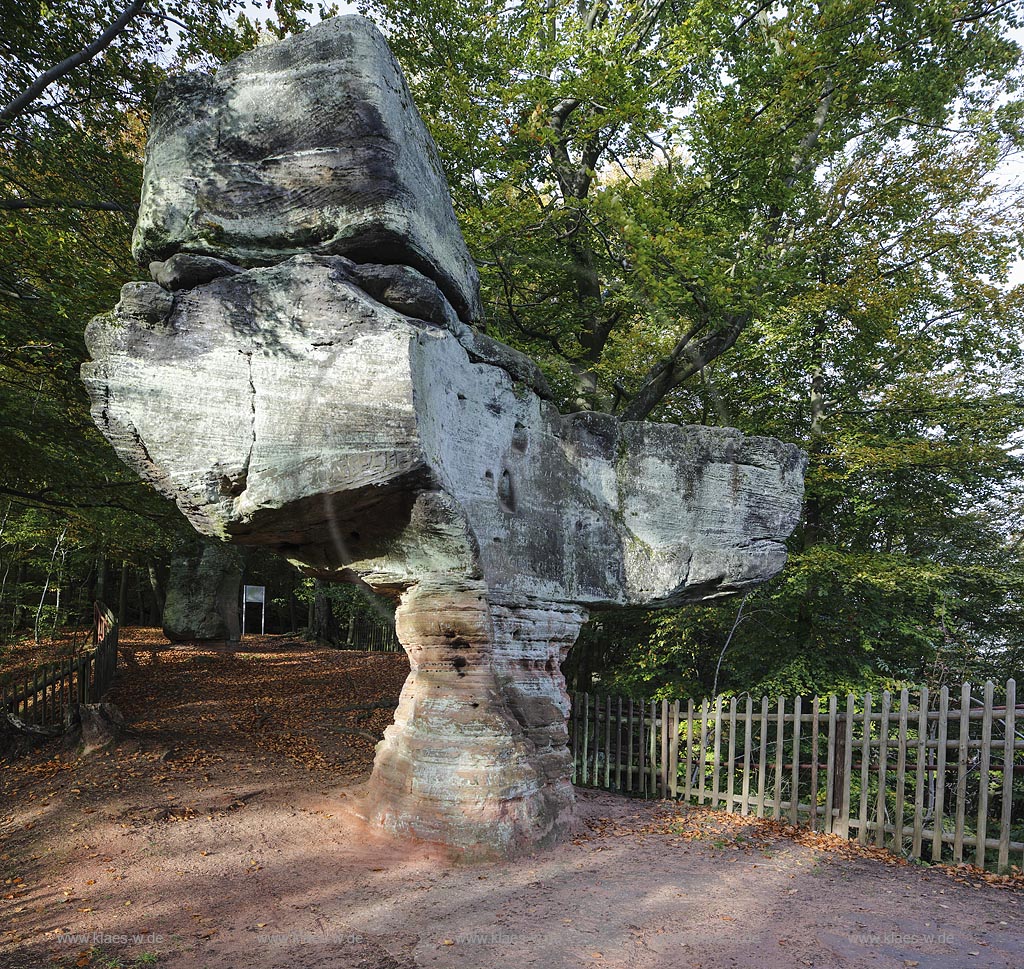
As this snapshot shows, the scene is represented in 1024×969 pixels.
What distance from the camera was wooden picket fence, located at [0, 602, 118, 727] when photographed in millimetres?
8875

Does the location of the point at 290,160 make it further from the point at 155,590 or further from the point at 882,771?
the point at 155,590

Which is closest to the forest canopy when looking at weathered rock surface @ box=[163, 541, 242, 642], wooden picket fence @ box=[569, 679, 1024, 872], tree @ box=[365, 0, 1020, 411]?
tree @ box=[365, 0, 1020, 411]

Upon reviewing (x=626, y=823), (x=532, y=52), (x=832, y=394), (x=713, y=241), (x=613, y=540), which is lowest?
(x=626, y=823)

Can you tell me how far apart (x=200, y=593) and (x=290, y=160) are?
14.6 m

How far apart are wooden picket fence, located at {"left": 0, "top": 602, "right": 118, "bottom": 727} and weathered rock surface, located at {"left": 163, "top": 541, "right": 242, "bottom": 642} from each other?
209 inches

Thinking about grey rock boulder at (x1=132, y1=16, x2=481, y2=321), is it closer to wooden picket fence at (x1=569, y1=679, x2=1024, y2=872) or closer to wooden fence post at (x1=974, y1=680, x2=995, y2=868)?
wooden picket fence at (x1=569, y1=679, x2=1024, y2=872)

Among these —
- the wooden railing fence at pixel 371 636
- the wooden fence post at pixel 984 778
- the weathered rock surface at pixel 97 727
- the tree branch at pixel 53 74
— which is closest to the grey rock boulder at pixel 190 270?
the tree branch at pixel 53 74

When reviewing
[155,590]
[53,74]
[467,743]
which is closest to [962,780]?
[467,743]

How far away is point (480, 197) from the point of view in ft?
38.5

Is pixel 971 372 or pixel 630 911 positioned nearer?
pixel 630 911

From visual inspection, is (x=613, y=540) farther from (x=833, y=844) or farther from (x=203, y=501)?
(x=203, y=501)

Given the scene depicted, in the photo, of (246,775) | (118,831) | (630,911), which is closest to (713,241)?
(630,911)

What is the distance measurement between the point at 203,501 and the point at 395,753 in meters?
2.91

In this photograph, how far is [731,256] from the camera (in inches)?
435
